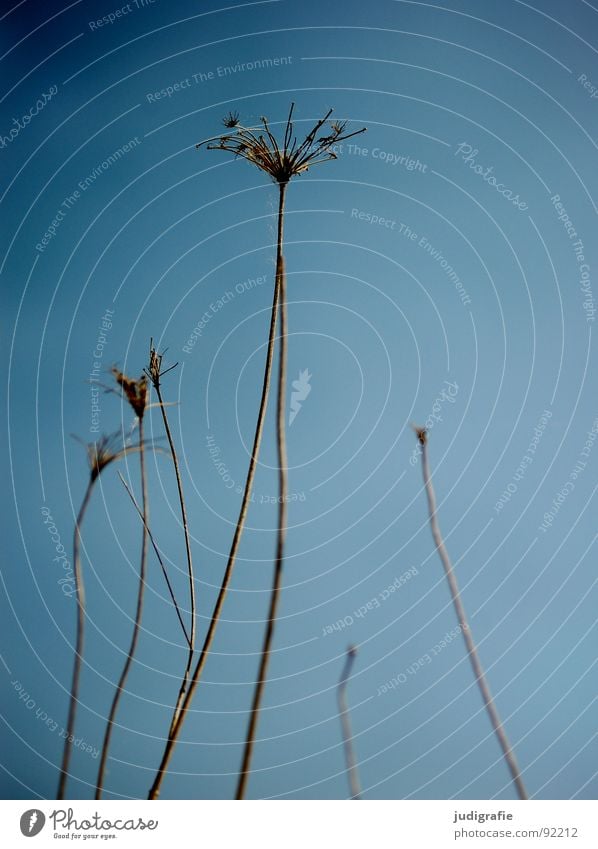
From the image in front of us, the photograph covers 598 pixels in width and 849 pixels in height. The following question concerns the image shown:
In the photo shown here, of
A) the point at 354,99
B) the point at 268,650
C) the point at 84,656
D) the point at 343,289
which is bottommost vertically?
the point at 84,656

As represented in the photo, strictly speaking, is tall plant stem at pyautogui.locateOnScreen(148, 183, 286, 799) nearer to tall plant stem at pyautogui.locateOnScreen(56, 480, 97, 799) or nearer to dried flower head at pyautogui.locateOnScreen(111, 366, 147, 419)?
tall plant stem at pyautogui.locateOnScreen(56, 480, 97, 799)

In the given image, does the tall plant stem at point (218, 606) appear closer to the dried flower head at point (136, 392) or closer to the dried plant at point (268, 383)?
the dried plant at point (268, 383)

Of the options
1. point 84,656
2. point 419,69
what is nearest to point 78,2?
point 419,69

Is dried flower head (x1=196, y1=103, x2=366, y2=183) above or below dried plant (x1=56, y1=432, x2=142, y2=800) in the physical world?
above
